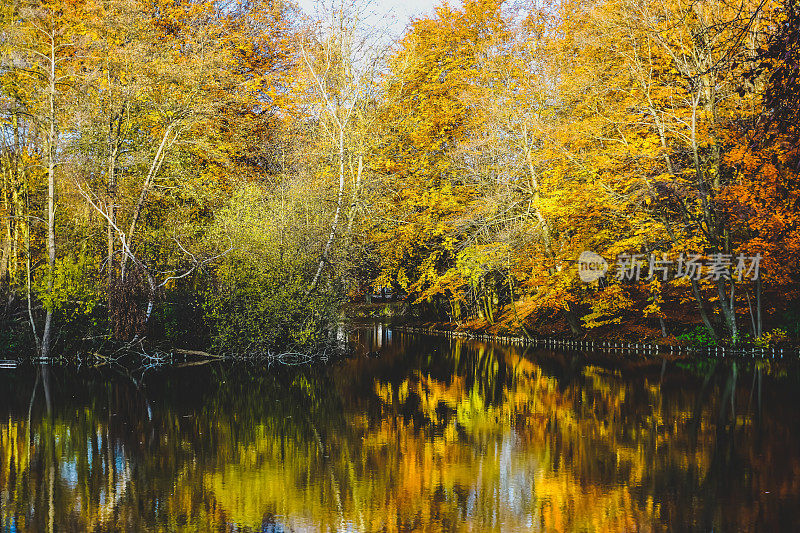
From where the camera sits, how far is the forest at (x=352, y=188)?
2142 cm

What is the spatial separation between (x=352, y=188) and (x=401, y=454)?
14960 mm

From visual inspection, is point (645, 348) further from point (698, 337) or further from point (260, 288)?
point (260, 288)

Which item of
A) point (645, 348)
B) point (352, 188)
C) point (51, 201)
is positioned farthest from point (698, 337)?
point (51, 201)

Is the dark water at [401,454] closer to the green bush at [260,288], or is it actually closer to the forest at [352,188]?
the green bush at [260,288]

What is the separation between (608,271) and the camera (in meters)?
24.6

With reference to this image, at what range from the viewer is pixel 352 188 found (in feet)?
79.5

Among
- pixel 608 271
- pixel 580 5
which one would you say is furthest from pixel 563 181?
pixel 580 5

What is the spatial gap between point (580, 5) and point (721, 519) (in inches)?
985

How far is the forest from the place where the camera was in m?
21.4

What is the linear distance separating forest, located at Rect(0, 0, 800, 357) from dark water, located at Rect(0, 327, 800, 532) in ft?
13.3

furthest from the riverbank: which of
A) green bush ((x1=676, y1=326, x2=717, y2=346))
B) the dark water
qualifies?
the dark water

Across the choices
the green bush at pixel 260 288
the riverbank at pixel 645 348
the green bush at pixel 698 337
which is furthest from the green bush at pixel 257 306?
the green bush at pixel 698 337

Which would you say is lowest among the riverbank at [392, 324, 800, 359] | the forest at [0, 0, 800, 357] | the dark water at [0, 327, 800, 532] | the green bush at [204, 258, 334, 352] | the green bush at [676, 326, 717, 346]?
the dark water at [0, 327, 800, 532]

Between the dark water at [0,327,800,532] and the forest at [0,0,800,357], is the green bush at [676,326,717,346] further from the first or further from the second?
the dark water at [0,327,800,532]
